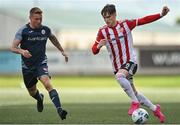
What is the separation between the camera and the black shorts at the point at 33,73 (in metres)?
13.5

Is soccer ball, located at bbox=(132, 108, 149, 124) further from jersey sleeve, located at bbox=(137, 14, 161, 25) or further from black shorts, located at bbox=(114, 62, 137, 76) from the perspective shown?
jersey sleeve, located at bbox=(137, 14, 161, 25)

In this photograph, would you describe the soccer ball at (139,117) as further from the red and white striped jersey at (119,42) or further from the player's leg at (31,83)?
the player's leg at (31,83)

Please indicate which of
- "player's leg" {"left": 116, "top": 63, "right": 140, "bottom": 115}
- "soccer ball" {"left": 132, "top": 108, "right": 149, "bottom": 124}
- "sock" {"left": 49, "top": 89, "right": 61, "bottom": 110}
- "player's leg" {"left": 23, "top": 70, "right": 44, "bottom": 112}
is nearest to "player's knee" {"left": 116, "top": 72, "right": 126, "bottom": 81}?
"player's leg" {"left": 116, "top": 63, "right": 140, "bottom": 115}

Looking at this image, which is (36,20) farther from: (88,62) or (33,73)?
(88,62)

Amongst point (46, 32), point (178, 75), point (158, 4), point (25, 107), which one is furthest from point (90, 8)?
point (46, 32)

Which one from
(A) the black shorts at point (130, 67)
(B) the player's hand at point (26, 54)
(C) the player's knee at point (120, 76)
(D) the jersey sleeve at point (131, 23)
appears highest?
(D) the jersey sleeve at point (131, 23)

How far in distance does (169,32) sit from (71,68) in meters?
21.5

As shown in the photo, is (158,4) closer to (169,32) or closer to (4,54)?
(4,54)

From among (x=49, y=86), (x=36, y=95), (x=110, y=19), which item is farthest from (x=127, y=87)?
(x=36, y=95)

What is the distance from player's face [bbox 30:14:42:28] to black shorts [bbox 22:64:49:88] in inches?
29.4

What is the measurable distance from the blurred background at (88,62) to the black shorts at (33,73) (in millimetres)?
814

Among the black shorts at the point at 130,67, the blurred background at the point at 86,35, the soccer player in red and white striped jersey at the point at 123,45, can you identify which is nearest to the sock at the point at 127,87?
the soccer player in red and white striped jersey at the point at 123,45

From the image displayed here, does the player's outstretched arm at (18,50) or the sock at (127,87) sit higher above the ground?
the player's outstretched arm at (18,50)

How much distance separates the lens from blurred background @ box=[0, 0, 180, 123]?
20.2m
